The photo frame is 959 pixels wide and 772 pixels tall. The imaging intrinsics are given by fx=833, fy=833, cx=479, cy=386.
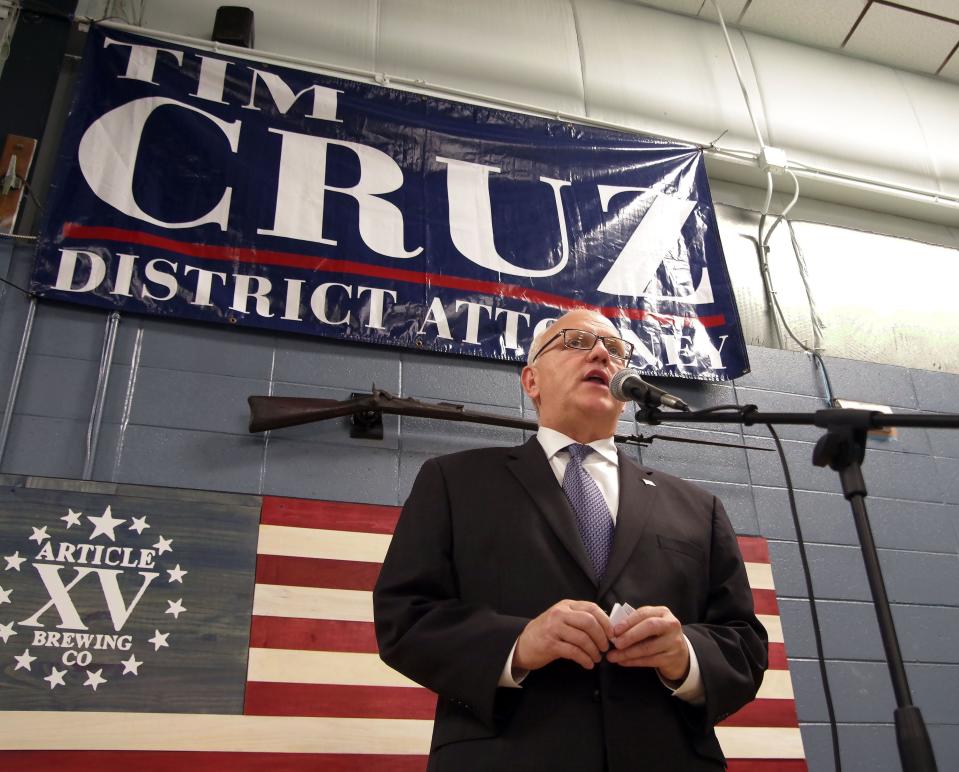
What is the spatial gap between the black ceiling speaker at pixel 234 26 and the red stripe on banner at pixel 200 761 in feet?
9.06

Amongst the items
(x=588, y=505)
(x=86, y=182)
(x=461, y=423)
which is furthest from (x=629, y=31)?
(x=588, y=505)

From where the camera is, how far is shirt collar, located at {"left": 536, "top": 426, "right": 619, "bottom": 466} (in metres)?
1.67

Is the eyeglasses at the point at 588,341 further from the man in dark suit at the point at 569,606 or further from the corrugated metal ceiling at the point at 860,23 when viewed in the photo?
the corrugated metal ceiling at the point at 860,23

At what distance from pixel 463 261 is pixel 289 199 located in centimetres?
72

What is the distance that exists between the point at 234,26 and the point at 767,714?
3.44 meters

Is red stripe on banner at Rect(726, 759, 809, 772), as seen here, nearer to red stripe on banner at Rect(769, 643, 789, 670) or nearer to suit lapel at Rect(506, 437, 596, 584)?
red stripe on banner at Rect(769, 643, 789, 670)

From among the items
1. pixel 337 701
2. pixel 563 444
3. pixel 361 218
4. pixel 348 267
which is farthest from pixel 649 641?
pixel 361 218

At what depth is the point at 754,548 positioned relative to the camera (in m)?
3.22

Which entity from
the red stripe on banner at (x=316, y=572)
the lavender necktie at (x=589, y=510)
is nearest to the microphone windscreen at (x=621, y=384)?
the lavender necktie at (x=589, y=510)

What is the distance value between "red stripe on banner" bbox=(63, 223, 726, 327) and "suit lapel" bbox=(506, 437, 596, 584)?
5.58 ft

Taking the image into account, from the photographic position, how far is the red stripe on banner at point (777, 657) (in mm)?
3006

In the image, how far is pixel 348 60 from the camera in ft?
12.5

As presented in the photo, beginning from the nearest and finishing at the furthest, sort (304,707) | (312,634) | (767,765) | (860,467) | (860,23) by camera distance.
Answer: (860,467), (304,707), (312,634), (767,765), (860,23)

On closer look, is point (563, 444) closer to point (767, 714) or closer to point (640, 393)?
point (640, 393)
